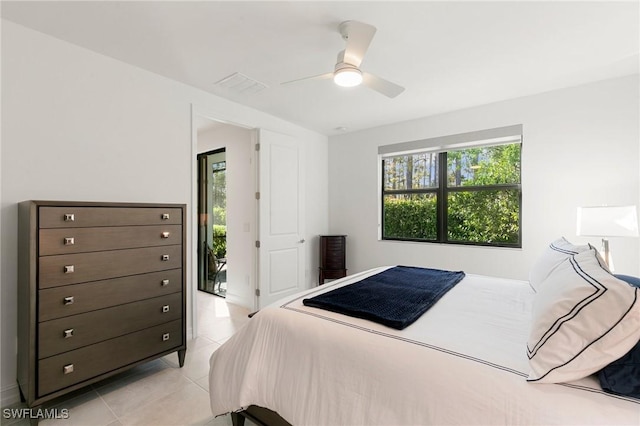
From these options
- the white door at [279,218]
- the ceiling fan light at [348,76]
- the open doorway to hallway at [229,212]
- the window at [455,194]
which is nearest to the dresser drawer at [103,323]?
the open doorway to hallway at [229,212]

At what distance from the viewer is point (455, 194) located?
3.72 metres

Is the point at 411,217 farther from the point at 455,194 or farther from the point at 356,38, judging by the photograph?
the point at 356,38

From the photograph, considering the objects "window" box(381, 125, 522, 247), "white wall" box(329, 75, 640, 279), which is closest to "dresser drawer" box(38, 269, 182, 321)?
"white wall" box(329, 75, 640, 279)

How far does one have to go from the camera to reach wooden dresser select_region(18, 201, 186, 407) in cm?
167

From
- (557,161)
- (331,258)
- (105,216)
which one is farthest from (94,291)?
(557,161)

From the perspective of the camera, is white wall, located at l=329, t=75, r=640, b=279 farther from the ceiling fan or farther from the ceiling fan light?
the ceiling fan light

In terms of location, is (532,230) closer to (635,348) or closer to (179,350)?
(635,348)

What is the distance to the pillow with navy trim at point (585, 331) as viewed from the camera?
92cm

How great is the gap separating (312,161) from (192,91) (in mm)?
2005

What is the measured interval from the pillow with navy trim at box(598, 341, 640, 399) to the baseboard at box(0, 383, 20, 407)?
3.13 metres

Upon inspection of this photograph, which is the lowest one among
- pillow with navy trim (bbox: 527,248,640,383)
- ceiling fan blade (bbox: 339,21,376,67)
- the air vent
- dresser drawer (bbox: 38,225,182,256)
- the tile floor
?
the tile floor

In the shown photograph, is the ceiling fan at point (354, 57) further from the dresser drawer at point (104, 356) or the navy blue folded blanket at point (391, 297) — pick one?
the dresser drawer at point (104, 356)

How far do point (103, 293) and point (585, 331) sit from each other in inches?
98.7

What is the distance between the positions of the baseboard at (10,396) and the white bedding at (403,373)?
1.44m
